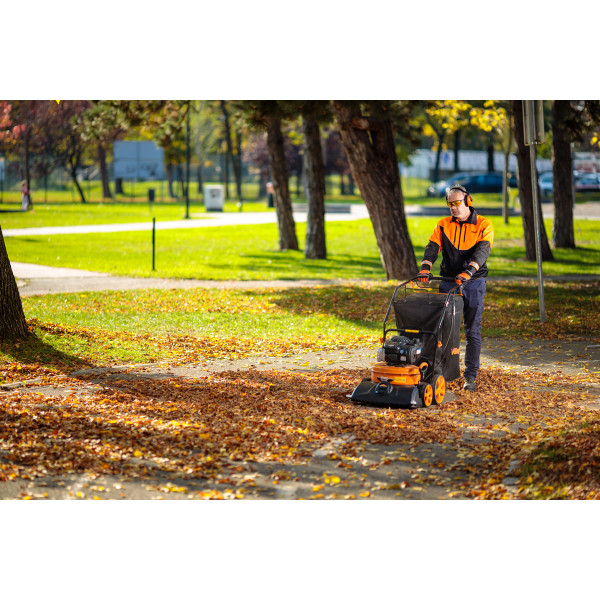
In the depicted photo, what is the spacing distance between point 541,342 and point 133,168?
24.2 m

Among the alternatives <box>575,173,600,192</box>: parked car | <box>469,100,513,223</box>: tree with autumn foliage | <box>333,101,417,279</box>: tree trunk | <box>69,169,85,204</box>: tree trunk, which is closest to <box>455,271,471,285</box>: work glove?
<box>333,101,417,279</box>: tree trunk

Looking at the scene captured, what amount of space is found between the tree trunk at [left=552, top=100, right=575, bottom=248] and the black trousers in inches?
521

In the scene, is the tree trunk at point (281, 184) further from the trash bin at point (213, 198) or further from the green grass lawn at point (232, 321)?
the trash bin at point (213, 198)

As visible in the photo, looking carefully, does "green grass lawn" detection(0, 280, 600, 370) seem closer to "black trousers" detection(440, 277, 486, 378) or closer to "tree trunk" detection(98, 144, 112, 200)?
"black trousers" detection(440, 277, 486, 378)

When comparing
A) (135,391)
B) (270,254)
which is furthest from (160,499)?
(270,254)

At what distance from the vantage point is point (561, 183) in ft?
70.8

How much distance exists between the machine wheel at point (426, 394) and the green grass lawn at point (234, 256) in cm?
1003

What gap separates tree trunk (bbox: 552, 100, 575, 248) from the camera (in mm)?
20750

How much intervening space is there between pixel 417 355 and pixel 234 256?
14.8 meters

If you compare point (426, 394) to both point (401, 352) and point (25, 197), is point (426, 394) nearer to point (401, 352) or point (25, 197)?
point (401, 352)

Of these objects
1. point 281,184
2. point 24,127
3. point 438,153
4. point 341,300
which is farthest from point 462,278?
point 438,153

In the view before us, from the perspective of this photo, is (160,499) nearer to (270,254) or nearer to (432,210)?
(270,254)

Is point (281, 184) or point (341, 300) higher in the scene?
point (281, 184)

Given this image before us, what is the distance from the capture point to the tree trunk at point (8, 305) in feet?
32.0
